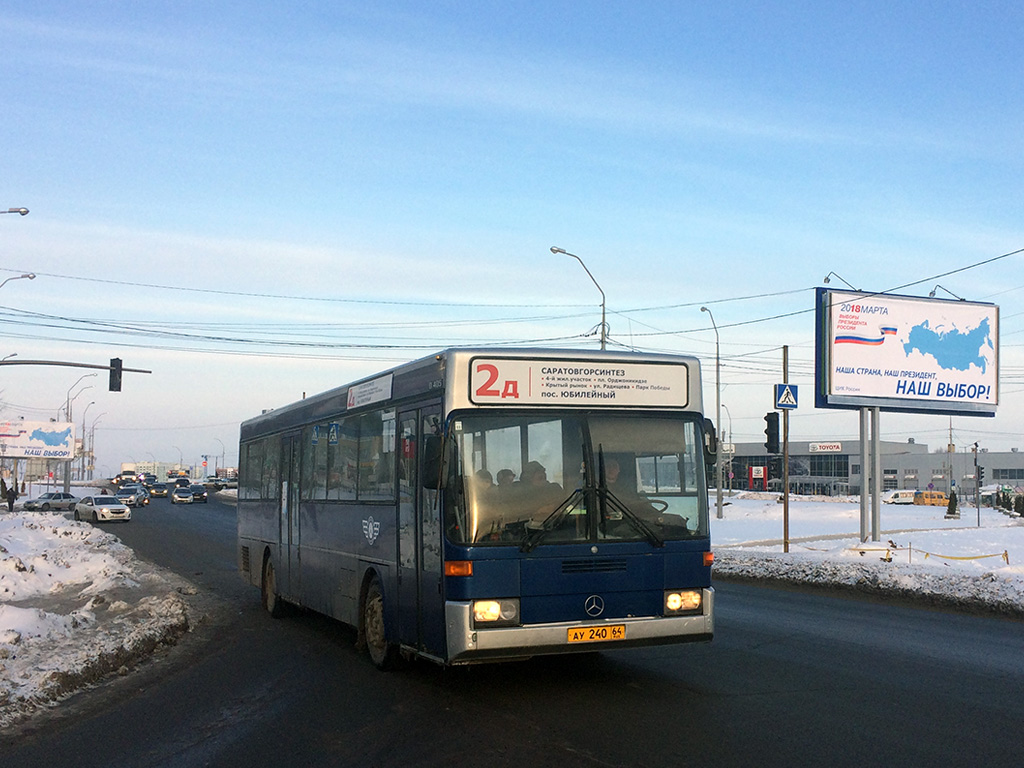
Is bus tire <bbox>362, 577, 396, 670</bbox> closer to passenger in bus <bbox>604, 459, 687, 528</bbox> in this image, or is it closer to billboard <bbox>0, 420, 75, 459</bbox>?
passenger in bus <bbox>604, 459, 687, 528</bbox>

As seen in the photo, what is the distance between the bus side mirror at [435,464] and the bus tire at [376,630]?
92.8 inches

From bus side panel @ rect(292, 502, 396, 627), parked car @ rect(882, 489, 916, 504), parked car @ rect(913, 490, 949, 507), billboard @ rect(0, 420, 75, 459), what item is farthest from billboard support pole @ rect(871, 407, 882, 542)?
billboard @ rect(0, 420, 75, 459)

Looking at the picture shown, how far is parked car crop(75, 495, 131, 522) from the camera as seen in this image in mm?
51844

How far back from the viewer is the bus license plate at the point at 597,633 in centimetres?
837

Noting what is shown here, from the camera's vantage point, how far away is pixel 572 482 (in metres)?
8.58

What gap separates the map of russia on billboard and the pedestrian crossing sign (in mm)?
9358

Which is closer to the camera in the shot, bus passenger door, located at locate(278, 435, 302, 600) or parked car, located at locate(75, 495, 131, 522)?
bus passenger door, located at locate(278, 435, 302, 600)

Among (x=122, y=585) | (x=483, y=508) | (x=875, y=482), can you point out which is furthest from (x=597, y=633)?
(x=875, y=482)

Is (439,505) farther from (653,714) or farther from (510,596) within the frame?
(653,714)

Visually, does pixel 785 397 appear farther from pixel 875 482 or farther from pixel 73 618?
pixel 73 618

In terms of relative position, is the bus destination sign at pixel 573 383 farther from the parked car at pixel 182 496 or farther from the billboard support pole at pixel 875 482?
the parked car at pixel 182 496

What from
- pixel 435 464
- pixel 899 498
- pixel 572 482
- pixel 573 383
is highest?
pixel 573 383

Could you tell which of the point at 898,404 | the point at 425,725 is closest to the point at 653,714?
the point at 425,725

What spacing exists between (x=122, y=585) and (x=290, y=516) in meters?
6.51
